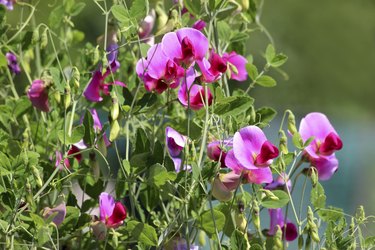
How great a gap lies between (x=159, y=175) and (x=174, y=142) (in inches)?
2.3

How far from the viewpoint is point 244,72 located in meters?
1.50

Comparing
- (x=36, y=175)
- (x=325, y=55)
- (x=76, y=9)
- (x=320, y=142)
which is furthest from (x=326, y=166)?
(x=325, y=55)

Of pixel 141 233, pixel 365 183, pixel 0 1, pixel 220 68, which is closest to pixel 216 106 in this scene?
pixel 220 68

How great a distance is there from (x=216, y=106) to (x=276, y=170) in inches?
4.1

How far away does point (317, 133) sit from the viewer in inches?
52.8

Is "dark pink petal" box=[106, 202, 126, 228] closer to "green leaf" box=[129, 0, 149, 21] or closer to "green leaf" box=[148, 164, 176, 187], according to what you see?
"green leaf" box=[148, 164, 176, 187]

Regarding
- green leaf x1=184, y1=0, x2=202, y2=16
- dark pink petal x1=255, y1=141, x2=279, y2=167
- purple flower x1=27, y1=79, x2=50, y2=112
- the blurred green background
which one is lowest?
the blurred green background

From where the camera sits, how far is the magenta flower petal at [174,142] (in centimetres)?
127

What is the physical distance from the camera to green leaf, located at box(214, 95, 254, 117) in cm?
124

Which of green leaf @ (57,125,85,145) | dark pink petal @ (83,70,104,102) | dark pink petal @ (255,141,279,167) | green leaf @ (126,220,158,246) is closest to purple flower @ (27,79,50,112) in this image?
dark pink petal @ (83,70,104,102)

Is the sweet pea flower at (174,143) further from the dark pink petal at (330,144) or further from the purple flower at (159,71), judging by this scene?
the dark pink petal at (330,144)

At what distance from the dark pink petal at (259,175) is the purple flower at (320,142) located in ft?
0.45

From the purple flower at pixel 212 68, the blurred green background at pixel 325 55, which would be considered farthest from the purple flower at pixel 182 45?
the blurred green background at pixel 325 55

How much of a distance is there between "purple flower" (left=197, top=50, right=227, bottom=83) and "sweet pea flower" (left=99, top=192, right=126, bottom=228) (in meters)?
0.19
